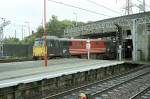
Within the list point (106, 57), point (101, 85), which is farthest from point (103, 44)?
point (101, 85)

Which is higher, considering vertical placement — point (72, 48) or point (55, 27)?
point (55, 27)

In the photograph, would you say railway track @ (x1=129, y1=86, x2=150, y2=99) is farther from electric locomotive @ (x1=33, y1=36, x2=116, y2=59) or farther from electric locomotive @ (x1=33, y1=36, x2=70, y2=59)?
electric locomotive @ (x1=33, y1=36, x2=70, y2=59)

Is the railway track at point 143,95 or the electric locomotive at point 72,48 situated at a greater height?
the electric locomotive at point 72,48

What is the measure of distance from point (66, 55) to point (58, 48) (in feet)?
7.70

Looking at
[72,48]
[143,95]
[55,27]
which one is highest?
[55,27]

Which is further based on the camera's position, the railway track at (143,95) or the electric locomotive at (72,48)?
the electric locomotive at (72,48)

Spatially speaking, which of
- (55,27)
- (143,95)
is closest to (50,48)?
(143,95)

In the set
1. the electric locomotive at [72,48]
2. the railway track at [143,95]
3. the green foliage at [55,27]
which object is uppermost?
the green foliage at [55,27]

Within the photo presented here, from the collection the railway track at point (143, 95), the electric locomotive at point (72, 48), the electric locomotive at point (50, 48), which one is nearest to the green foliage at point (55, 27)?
the electric locomotive at point (72, 48)

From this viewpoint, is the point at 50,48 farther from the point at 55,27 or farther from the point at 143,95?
the point at 55,27

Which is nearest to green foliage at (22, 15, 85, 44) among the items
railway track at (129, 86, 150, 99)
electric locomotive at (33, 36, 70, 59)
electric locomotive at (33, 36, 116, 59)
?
electric locomotive at (33, 36, 116, 59)

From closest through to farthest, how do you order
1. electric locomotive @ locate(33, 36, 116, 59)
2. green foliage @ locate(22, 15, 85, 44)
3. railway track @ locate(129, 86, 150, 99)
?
1. railway track @ locate(129, 86, 150, 99)
2. electric locomotive @ locate(33, 36, 116, 59)
3. green foliage @ locate(22, 15, 85, 44)

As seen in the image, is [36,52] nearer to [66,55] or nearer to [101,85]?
[66,55]

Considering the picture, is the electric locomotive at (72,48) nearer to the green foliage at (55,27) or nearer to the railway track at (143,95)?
the railway track at (143,95)
